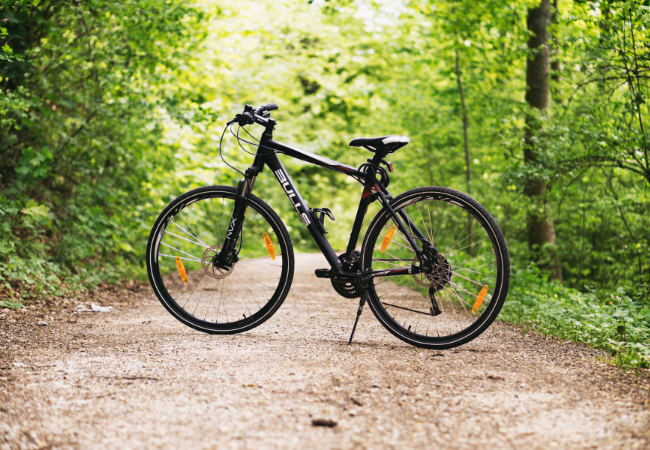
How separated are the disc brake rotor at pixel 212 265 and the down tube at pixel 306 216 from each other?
2.03 ft

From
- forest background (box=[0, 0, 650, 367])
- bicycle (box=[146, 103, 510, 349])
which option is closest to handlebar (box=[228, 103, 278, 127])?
bicycle (box=[146, 103, 510, 349])

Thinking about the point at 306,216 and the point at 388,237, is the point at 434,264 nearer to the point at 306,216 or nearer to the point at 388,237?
the point at 388,237

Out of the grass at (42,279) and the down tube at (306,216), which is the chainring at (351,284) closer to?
the down tube at (306,216)

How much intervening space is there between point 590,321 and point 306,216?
7.54ft

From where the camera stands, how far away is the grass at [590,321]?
3102mm

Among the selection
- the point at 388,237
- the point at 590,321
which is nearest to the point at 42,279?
the point at 388,237

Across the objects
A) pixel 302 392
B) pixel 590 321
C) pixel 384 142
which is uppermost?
pixel 384 142

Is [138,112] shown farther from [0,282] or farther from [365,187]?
[365,187]

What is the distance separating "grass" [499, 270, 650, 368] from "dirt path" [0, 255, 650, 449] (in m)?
0.20

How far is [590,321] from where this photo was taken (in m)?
3.84

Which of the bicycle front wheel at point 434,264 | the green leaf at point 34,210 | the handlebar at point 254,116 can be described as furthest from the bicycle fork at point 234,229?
the green leaf at point 34,210

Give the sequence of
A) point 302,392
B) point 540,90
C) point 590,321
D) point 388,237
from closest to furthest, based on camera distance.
Result: point 302,392, point 388,237, point 590,321, point 540,90

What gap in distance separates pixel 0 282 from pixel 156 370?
8.94ft

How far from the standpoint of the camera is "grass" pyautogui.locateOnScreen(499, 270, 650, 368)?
3.10 meters
